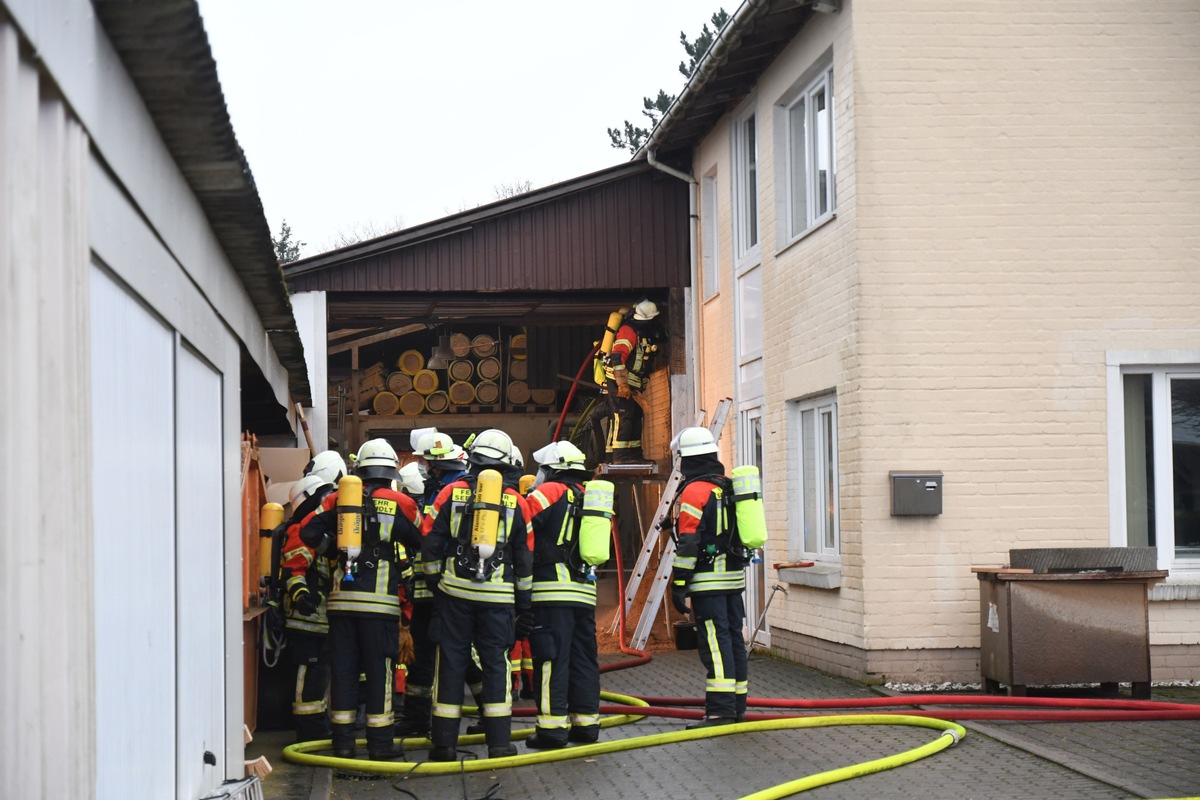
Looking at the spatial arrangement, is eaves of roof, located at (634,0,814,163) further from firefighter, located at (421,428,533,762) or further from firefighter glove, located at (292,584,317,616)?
firefighter glove, located at (292,584,317,616)

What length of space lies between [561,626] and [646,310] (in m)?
9.13

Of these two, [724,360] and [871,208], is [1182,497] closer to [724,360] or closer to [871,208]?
[871,208]

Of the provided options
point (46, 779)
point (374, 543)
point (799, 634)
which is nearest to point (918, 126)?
point (799, 634)

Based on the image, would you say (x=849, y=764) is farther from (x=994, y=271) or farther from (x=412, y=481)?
(x=412, y=481)

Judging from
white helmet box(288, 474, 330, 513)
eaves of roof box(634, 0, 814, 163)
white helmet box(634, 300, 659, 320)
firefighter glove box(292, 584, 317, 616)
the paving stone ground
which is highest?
eaves of roof box(634, 0, 814, 163)

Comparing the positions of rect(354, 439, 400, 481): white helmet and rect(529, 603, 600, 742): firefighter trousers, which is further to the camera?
rect(354, 439, 400, 481): white helmet

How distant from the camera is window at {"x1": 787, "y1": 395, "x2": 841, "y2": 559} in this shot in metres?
13.5

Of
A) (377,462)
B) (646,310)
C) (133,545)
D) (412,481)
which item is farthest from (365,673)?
(646,310)

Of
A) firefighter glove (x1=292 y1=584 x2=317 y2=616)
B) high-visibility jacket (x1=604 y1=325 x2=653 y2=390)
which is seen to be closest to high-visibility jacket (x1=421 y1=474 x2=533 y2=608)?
firefighter glove (x1=292 y1=584 x2=317 y2=616)

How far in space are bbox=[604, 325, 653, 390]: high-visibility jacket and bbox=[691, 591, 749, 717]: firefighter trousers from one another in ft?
28.2

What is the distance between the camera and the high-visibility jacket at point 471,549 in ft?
30.8

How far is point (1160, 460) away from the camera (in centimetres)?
1227

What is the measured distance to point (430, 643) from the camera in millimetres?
10336

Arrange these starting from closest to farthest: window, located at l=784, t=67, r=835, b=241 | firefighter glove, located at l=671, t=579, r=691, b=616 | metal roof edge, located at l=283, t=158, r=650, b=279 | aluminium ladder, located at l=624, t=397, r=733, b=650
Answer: firefighter glove, located at l=671, t=579, r=691, b=616 < window, located at l=784, t=67, r=835, b=241 < aluminium ladder, located at l=624, t=397, r=733, b=650 < metal roof edge, located at l=283, t=158, r=650, b=279
